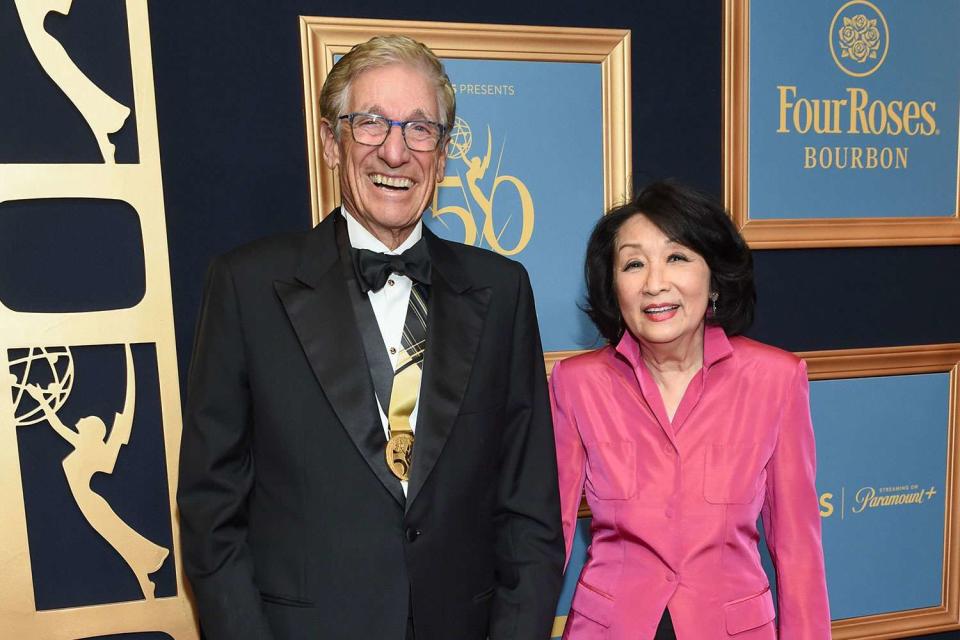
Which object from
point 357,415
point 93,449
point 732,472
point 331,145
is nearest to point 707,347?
point 732,472

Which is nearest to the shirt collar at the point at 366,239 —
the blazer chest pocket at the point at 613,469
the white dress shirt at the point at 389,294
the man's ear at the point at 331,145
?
the white dress shirt at the point at 389,294

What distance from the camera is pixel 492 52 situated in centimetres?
198

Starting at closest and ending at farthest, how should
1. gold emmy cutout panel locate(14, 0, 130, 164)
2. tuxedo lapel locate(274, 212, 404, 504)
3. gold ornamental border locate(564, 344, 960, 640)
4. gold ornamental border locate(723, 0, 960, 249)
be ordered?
tuxedo lapel locate(274, 212, 404, 504)
gold emmy cutout panel locate(14, 0, 130, 164)
gold ornamental border locate(723, 0, 960, 249)
gold ornamental border locate(564, 344, 960, 640)

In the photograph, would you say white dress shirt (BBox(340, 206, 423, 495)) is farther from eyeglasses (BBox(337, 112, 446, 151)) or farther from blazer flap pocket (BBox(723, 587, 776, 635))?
blazer flap pocket (BBox(723, 587, 776, 635))

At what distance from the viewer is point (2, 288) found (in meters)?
1.74

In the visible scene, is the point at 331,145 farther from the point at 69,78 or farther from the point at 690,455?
the point at 690,455

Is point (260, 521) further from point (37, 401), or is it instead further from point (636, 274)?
point (636, 274)

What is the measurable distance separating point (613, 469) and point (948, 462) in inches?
62.2

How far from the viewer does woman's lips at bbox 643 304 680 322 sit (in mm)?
1565

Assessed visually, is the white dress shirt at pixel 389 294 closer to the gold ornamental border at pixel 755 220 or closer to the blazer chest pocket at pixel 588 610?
the blazer chest pocket at pixel 588 610

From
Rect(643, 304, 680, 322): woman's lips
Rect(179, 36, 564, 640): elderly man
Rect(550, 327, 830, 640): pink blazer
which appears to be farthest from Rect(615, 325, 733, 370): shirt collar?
Rect(179, 36, 564, 640): elderly man

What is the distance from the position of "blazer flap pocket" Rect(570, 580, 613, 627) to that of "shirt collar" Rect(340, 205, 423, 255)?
0.88 metres

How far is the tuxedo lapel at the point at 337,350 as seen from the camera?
50.9 inches

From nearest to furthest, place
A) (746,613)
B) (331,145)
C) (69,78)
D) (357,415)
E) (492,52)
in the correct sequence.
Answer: (357,415), (331,145), (746,613), (69,78), (492,52)
